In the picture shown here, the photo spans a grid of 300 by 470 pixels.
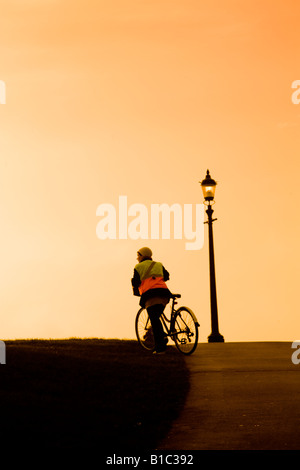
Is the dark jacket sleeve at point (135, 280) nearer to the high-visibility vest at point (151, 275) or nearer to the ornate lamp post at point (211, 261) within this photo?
the high-visibility vest at point (151, 275)

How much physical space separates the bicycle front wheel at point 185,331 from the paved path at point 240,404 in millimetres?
226

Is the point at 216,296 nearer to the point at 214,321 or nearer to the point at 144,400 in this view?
the point at 214,321

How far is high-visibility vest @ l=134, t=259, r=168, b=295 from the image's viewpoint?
1508cm

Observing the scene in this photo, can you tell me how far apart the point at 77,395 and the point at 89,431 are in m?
1.82

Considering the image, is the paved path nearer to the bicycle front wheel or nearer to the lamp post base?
the bicycle front wheel

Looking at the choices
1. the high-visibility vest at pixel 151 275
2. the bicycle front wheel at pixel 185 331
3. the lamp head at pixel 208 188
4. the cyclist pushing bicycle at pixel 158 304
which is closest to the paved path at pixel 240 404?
the bicycle front wheel at pixel 185 331

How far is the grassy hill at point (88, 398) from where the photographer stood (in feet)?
27.0

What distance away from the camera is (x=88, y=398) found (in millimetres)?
10203

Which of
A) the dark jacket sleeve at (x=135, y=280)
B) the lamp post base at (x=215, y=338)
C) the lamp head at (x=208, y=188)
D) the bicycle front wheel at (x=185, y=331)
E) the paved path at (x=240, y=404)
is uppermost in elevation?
Result: the lamp head at (x=208, y=188)

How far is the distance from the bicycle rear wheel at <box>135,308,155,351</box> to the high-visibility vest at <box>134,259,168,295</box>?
81 centimetres

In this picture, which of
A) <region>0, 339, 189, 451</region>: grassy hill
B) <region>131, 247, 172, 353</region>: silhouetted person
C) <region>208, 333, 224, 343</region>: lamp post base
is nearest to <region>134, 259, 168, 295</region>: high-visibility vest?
<region>131, 247, 172, 353</region>: silhouetted person

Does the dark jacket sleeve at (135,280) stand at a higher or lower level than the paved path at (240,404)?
higher
